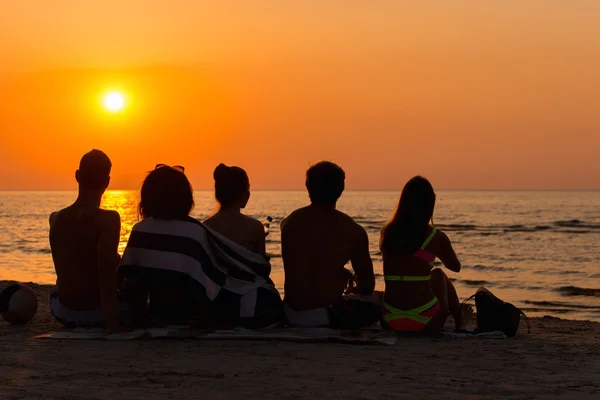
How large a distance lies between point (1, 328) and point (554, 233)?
38.4 meters

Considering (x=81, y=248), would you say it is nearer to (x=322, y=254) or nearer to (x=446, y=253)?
(x=322, y=254)

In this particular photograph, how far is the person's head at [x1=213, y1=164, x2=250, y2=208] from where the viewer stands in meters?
6.92

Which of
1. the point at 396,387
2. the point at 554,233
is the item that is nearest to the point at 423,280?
the point at 396,387

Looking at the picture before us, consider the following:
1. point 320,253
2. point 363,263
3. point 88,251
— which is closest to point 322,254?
point 320,253

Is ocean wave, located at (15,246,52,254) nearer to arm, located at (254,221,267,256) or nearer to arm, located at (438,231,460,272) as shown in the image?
arm, located at (254,221,267,256)

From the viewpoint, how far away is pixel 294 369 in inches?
213

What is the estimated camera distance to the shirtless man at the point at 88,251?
20.7ft

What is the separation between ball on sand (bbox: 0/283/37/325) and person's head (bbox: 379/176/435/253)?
3.56 meters

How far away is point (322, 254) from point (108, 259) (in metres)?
1.79

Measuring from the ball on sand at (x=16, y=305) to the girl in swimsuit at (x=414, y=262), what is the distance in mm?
3494

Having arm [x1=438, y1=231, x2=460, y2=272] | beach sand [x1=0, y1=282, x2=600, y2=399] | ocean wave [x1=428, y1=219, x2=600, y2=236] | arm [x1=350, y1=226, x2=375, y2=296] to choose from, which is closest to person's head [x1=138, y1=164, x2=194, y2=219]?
beach sand [x1=0, y1=282, x2=600, y2=399]

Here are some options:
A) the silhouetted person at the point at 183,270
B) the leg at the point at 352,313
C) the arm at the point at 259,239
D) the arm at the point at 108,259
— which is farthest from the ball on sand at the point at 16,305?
the leg at the point at 352,313

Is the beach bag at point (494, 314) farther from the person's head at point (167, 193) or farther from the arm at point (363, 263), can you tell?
the person's head at point (167, 193)

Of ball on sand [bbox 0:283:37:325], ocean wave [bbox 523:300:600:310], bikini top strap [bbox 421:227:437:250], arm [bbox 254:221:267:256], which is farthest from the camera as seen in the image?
ocean wave [bbox 523:300:600:310]
